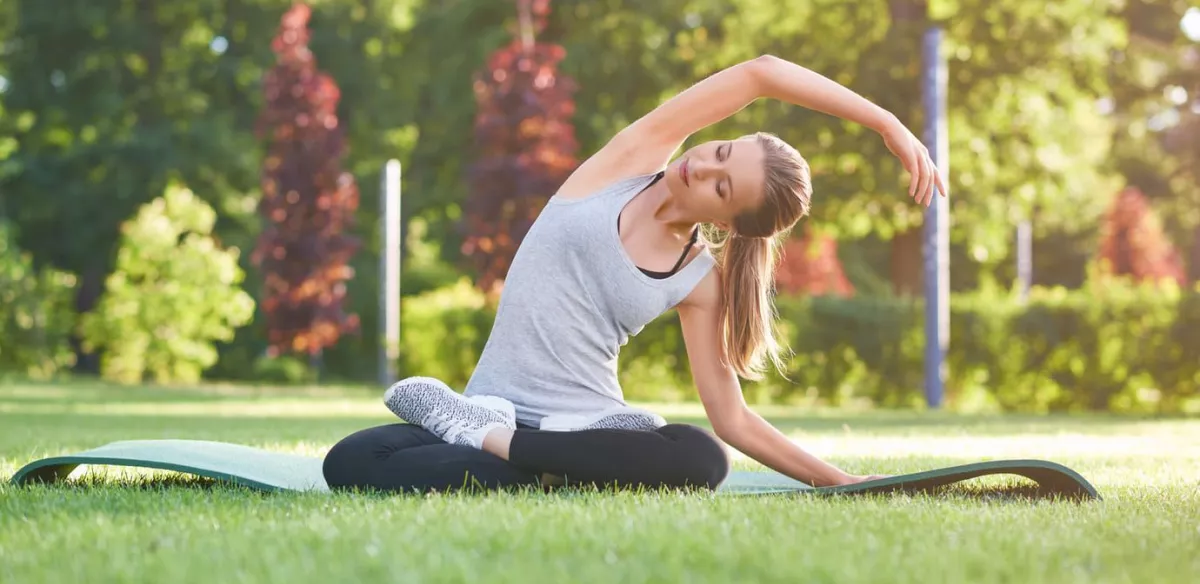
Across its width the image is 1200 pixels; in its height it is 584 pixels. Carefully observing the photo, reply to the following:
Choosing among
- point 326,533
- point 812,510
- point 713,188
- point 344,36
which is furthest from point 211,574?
point 344,36

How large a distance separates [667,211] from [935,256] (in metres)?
11.6

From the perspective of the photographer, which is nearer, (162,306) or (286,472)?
(286,472)

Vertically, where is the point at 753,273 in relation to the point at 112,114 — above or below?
below

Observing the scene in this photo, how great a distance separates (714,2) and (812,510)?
2051 centimetres

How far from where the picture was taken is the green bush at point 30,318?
2247cm

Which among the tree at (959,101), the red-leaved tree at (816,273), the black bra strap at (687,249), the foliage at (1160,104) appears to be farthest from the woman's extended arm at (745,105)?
the red-leaved tree at (816,273)

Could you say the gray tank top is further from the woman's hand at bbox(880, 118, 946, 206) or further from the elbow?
the woman's hand at bbox(880, 118, 946, 206)

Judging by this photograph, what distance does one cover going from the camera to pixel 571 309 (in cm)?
462

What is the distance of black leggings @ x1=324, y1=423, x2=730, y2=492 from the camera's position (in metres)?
4.35

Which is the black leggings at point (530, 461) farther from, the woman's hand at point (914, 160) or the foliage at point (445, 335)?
the foliage at point (445, 335)

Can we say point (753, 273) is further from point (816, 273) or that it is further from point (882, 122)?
point (816, 273)

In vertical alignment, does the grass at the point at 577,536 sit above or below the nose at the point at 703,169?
below

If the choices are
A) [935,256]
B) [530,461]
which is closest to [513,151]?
[935,256]

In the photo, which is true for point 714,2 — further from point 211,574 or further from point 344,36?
point 211,574
